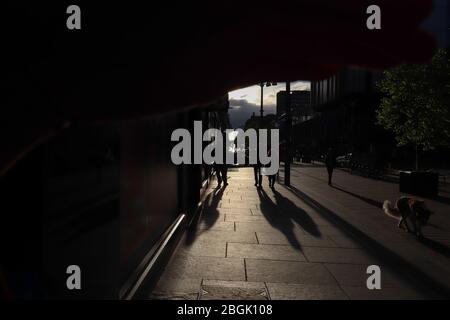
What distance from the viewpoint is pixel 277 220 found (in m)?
9.69

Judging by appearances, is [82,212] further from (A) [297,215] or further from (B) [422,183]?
(B) [422,183]

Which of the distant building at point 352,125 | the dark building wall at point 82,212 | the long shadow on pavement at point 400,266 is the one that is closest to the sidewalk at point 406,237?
the long shadow on pavement at point 400,266

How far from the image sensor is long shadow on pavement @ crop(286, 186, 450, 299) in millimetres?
4965

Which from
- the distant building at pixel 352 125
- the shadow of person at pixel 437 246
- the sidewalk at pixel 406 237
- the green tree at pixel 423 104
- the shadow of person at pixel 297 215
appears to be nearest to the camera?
the sidewalk at pixel 406 237

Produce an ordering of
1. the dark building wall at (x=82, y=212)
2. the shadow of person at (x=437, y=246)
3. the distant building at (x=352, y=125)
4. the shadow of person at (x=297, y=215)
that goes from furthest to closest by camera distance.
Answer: the distant building at (x=352, y=125)
the shadow of person at (x=297, y=215)
the shadow of person at (x=437, y=246)
the dark building wall at (x=82, y=212)

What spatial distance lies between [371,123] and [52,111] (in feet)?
197

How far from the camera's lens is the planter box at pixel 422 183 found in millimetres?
14758

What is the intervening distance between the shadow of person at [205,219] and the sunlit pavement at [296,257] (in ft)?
0.07

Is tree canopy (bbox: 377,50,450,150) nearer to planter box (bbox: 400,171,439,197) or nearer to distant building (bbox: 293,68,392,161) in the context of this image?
planter box (bbox: 400,171,439,197)

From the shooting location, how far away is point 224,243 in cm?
729

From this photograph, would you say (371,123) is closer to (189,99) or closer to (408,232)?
(408,232)

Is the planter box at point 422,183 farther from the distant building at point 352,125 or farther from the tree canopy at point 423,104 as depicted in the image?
the distant building at point 352,125
